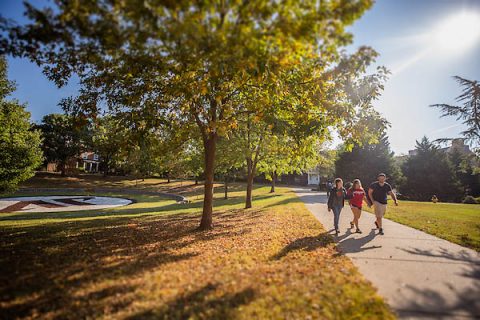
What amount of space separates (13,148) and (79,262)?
58.0 feet

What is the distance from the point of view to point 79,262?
588 cm

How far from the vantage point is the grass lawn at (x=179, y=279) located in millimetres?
3891

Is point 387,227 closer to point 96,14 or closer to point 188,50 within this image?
point 188,50

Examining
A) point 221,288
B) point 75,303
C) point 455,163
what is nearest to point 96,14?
point 75,303

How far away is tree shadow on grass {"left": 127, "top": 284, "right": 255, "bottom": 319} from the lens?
375cm

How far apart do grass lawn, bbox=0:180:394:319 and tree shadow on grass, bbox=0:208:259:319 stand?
2 cm

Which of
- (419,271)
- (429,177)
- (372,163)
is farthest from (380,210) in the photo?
(429,177)

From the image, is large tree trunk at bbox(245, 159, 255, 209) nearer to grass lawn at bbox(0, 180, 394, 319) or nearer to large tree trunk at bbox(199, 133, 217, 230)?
large tree trunk at bbox(199, 133, 217, 230)

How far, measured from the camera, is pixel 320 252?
7012 mm

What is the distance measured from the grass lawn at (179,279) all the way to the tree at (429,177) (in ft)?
119

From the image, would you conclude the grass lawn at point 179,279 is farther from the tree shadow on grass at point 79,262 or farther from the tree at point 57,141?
the tree at point 57,141

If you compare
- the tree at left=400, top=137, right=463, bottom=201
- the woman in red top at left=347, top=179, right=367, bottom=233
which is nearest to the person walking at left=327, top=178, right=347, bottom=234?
the woman in red top at left=347, top=179, right=367, bottom=233

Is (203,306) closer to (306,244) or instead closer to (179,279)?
(179,279)

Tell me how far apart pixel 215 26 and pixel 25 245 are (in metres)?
8.04
